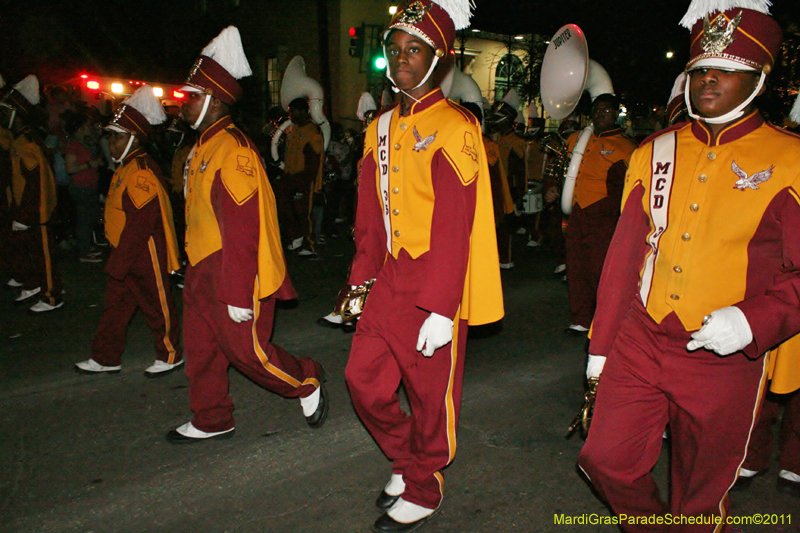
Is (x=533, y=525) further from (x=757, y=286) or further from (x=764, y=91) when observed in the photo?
(x=764, y=91)

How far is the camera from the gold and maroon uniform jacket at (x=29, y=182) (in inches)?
275

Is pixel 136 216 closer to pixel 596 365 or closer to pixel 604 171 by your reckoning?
pixel 596 365

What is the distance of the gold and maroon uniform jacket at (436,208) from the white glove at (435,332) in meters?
0.04

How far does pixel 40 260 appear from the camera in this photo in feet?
23.5

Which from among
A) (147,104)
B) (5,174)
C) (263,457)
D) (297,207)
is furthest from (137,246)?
(297,207)

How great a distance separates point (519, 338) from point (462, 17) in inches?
154

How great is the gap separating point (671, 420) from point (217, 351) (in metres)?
2.68

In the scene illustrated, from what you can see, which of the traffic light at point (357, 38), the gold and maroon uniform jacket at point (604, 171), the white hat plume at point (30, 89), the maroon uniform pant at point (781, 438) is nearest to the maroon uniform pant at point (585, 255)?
the gold and maroon uniform jacket at point (604, 171)

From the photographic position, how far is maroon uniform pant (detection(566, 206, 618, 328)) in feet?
20.1

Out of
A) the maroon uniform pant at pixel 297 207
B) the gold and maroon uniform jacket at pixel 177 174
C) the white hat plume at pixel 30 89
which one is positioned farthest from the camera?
the maroon uniform pant at pixel 297 207

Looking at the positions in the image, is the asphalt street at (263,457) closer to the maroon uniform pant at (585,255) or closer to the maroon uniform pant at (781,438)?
the maroon uniform pant at (781,438)

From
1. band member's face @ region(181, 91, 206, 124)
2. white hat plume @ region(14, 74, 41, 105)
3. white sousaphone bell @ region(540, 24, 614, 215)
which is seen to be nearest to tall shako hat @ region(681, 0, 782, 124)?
band member's face @ region(181, 91, 206, 124)

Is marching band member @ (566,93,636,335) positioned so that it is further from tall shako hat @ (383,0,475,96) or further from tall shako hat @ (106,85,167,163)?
tall shako hat @ (106,85,167,163)

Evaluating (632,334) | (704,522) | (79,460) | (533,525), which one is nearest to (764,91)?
(632,334)
